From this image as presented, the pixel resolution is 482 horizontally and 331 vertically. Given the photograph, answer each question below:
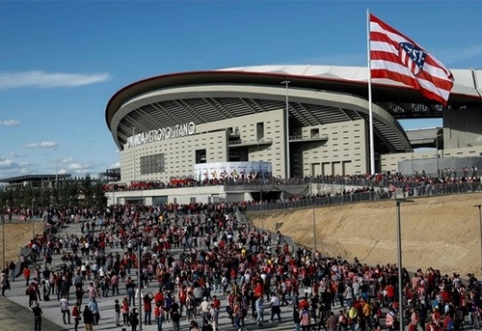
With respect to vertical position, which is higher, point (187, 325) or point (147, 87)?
point (147, 87)

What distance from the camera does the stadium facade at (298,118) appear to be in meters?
72.1

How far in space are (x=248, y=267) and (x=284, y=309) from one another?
346 centimetres

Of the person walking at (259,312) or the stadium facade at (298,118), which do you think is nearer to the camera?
the person walking at (259,312)

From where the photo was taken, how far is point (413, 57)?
1801 inches

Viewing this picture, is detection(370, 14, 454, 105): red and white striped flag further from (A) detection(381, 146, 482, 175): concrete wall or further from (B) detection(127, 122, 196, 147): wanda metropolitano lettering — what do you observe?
(B) detection(127, 122, 196, 147): wanda metropolitano lettering

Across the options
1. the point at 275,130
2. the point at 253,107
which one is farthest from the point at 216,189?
the point at 253,107

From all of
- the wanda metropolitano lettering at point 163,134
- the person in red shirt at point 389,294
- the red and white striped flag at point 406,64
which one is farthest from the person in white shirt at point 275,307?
the wanda metropolitano lettering at point 163,134

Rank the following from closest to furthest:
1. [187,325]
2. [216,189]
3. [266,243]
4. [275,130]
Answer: [187,325], [266,243], [216,189], [275,130]

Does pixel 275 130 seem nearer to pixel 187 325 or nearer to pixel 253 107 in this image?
pixel 253 107

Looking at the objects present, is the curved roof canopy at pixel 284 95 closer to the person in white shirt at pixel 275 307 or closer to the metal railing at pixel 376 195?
the metal railing at pixel 376 195

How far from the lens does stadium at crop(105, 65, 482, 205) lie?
71.2m

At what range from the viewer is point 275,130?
77.5 m

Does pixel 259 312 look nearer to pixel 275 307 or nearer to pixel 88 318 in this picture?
pixel 275 307

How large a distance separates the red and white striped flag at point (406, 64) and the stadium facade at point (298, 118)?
55.1 feet
